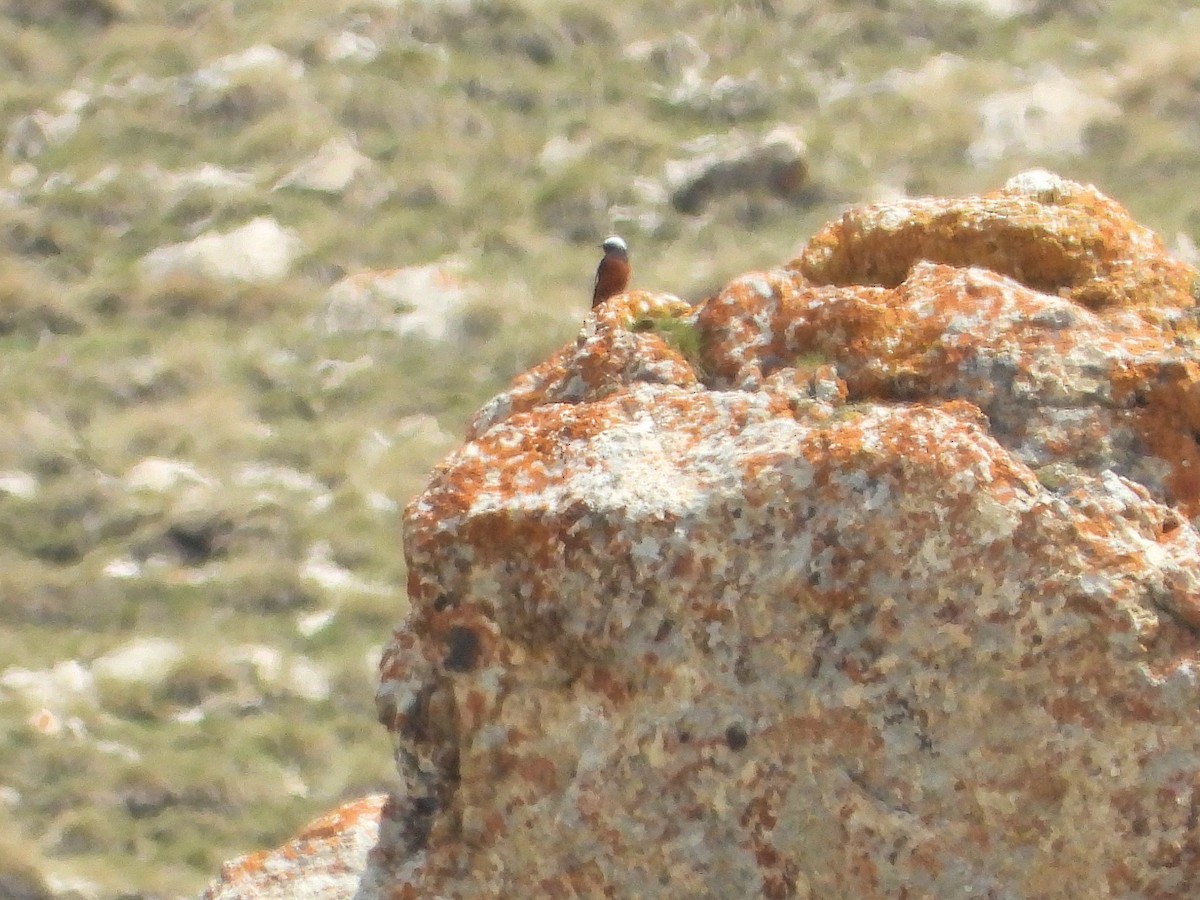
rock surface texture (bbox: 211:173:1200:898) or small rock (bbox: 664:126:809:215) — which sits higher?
small rock (bbox: 664:126:809:215)

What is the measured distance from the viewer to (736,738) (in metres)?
3.81

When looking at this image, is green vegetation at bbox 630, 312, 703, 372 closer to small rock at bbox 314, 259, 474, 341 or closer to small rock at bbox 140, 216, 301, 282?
small rock at bbox 314, 259, 474, 341

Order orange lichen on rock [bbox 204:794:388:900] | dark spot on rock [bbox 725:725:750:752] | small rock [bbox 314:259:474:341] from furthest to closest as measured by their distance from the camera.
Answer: small rock [bbox 314:259:474:341] → orange lichen on rock [bbox 204:794:388:900] → dark spot on rock [bbox 725:725:750:752]

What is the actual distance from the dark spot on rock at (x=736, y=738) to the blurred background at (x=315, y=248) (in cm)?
431

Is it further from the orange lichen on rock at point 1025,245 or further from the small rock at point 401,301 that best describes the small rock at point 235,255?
the orange lichen on rock at point 1025,245

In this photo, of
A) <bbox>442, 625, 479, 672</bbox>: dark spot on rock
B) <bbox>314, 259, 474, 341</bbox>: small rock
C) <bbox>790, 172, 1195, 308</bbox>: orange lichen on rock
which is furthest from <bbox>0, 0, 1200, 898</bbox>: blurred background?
<bbox>790, 172, 1195, 308</bbox>: orange lichen on rock

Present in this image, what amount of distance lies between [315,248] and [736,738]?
9.80 metres

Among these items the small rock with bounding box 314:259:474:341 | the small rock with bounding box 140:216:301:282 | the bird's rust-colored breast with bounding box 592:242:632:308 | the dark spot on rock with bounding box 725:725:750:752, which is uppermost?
the small rock with bounding box 140:216:301:282

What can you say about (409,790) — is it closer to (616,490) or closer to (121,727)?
(616,490)

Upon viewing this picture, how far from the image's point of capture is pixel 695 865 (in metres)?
3.84

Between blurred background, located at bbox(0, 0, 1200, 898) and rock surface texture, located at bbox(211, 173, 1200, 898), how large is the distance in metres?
3.95

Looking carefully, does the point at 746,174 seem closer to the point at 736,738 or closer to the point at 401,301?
the point at 401,301

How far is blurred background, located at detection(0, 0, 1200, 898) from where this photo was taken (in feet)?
27.2

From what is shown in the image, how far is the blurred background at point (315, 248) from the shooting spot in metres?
8.30
